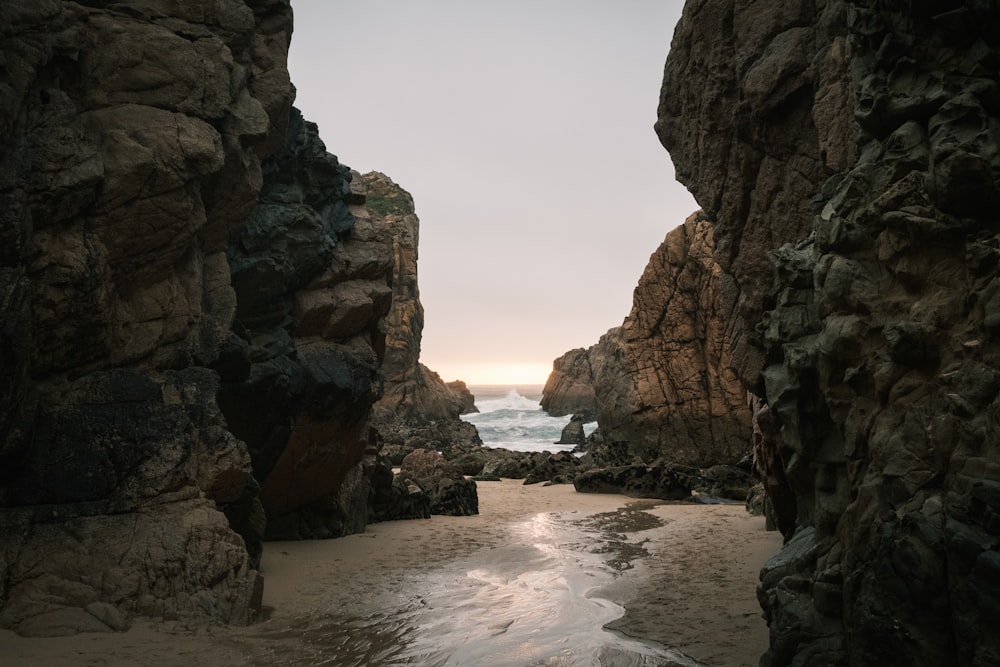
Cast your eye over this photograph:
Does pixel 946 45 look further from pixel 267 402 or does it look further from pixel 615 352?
pixel 615 352

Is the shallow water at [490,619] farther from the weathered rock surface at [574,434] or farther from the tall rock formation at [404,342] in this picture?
the tall rock formation at [404,342]

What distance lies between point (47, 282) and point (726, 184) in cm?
1063

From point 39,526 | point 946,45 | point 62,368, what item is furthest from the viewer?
point 62,368

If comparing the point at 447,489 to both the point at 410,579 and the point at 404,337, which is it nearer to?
the point at 410,579

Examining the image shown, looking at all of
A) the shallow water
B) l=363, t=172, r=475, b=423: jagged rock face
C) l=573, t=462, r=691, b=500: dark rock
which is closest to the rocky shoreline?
the shallow water

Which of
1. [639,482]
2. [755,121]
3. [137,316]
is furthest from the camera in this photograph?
[639,482]

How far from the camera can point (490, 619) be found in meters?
8.56

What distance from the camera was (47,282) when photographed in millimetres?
8242

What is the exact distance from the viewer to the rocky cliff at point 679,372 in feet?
93.5

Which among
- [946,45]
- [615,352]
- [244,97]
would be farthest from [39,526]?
[615,352]

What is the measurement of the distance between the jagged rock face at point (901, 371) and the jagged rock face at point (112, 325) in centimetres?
646

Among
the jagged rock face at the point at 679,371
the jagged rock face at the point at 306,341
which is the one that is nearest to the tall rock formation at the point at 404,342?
the jagged rock face at the point at 679,371

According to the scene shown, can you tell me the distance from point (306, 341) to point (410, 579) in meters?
5.47

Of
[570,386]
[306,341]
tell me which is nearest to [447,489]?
[306,341]
